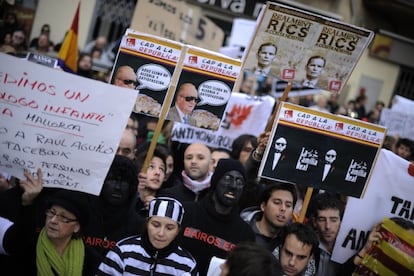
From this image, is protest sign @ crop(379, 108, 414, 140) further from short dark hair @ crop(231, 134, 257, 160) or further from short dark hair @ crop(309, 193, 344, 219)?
short dark hair @ crop(309, 193, 344, 219)

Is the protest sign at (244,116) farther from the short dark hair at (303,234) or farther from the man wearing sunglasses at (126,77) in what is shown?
the short dark hair at (303,234)

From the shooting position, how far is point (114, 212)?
156 inches

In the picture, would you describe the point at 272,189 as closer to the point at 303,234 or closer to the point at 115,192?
the point at 303,234

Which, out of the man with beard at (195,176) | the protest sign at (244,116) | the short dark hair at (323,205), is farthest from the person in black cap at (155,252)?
the protest sign at (244,116)

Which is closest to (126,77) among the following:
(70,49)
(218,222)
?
(218,222)

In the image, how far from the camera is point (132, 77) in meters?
4.70

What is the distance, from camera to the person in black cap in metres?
3.43

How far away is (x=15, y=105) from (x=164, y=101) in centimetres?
146

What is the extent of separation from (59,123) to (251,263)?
1484 mm

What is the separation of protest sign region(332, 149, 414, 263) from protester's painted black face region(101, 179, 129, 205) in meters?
1.64

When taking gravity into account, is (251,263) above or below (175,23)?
below

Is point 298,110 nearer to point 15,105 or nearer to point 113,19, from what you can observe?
point 15,105

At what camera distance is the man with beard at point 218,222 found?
403 centimetres

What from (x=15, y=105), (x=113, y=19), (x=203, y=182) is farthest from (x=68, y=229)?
(x=113, y=19)
